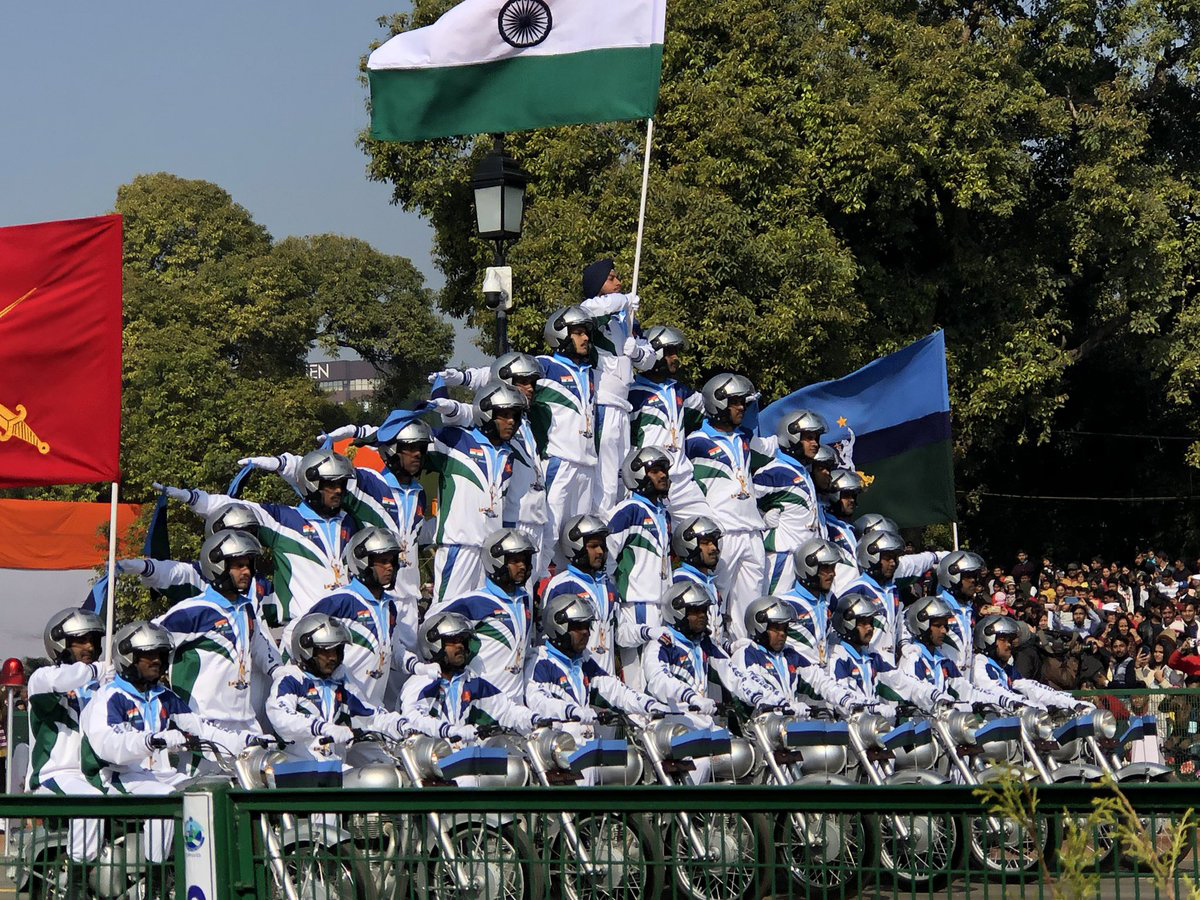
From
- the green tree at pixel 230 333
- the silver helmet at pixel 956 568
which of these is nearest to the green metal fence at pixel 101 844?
the silver helmet at pixel 956 568

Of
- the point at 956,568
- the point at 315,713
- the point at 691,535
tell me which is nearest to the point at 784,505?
the point at 691,535

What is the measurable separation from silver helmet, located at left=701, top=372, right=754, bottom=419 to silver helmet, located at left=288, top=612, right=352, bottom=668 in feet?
14.6

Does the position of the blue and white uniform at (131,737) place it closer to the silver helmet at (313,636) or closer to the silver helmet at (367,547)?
the silver helmet at (313,636)

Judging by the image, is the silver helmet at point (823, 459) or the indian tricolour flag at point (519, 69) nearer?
the indian tricolour flag at point (519, 69)

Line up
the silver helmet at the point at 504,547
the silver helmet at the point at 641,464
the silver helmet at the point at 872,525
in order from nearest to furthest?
1. the silver helmet at the point at 504,547
2. the silver helmet at the point at 641,464
3. the silver helmet at the point at 872,525

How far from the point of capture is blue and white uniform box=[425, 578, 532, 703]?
11.3m

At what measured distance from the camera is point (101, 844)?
263 inches

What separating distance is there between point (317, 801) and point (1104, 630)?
16785 mm

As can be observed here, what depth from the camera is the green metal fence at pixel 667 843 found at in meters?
5.75

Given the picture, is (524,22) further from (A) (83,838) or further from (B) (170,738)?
(A) (83,838)

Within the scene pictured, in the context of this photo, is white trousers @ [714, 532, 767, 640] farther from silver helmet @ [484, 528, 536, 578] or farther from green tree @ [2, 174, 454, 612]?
green tree @ [2, 174, 454, 612]

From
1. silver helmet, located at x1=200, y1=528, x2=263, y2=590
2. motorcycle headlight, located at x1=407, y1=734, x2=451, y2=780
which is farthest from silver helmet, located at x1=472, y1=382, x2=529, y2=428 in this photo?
motorcycle headlight, located at x1=407, y1=734, x2=451, y2=780

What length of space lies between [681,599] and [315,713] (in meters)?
2.99

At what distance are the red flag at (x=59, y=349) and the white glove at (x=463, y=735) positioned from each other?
95.7 inches
